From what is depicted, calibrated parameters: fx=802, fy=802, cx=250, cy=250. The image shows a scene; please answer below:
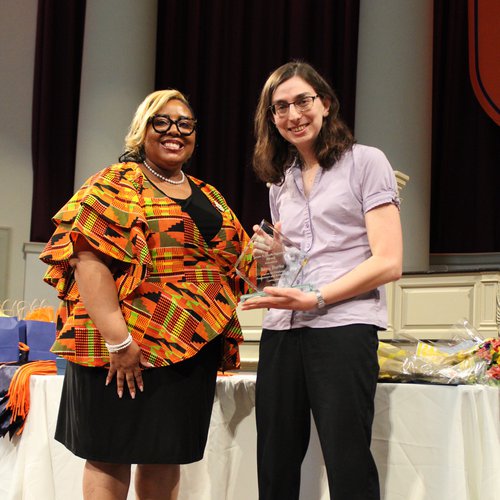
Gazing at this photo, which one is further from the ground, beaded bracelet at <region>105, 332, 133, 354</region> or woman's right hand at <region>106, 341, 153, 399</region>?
beaded bracelet at <region>105, 332, 133, 354</region>

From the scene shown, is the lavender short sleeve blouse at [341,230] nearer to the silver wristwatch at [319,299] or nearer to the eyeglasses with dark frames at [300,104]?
the silver wristwatch at [319,299]

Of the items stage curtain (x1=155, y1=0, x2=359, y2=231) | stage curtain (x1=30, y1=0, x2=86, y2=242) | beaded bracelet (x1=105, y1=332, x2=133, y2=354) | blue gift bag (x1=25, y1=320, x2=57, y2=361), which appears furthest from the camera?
stage curtain (x1=30, y1=0, x2=86, y2=242)

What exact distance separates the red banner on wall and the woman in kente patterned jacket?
6.07 m

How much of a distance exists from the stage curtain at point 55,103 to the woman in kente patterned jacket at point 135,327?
20.7 feet

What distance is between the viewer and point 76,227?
6.11ft

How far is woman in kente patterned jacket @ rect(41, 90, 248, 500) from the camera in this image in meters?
1.87

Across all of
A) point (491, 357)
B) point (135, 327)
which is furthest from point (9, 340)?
point (491, 357)

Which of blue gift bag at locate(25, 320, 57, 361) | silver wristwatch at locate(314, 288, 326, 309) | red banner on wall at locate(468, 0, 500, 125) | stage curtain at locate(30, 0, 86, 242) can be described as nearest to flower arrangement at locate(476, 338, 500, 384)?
silver wristwatch at locate(314, 288, 326, 309)

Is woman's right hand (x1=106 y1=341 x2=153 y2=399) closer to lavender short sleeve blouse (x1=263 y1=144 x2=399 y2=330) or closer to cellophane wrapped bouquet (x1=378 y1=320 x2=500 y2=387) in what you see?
lavender short sleeve blouse (x1=263 y1=144 x2=399 y2=330)

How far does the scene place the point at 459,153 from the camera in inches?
303

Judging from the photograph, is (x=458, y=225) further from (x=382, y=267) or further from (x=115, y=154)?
(x=382, y=267)

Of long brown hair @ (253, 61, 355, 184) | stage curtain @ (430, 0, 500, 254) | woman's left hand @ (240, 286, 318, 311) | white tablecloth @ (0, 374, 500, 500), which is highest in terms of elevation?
→ stage curtain @ (430, 0, 500, 254)

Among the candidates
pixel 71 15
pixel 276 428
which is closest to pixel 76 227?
pixel 276 428

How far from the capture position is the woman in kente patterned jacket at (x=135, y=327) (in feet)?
6.14
